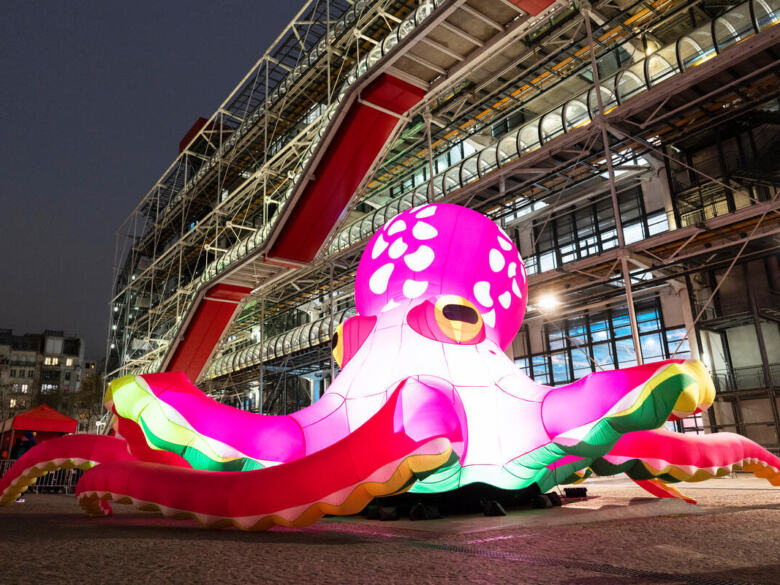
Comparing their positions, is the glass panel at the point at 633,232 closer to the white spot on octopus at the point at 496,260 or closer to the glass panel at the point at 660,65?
the glass panel at the point at 660,65

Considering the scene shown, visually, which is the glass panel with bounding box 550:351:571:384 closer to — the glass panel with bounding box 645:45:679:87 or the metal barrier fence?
the glass panel with bounding box 645:45:679:87

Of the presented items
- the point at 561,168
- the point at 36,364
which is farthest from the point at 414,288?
the point at 36,364

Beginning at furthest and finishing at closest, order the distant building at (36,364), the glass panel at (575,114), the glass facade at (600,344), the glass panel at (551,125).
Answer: the distant building at (36,364) < the glass facade at (600,344) < the glass panel at (551,125) < the glass panel at (575,114)

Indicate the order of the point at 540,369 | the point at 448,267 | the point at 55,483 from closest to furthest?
the point at 448,267 → the point at 55,483 → the point at 540,369

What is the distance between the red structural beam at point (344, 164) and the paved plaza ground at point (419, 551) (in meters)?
8.47

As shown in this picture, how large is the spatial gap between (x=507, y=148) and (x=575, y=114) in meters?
1.51

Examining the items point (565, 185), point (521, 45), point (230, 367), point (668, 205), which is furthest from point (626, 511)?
point (230, 367)

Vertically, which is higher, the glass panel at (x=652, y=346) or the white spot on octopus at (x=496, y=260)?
the glass panel at (x=652, y=346)

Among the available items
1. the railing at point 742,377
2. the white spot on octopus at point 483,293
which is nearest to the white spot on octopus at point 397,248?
the white spot on octopus at point 483,293

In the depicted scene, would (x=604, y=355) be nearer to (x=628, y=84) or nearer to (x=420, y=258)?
(x=628, y=84)

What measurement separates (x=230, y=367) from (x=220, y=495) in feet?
62.0

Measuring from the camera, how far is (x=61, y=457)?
378 cm

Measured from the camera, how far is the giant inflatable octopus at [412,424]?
2.70 meters

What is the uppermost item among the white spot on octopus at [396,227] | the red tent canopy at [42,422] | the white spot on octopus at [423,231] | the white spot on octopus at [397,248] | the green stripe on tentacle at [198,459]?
the white spot on octopus at [396,227]
